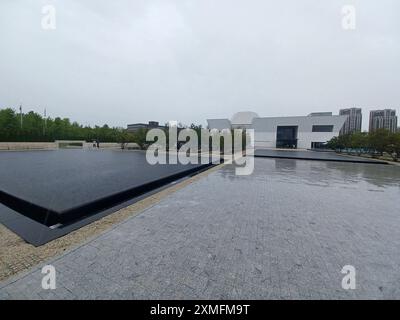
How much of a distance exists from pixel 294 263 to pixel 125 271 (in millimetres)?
2307

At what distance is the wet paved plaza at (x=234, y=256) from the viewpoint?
232 centimetres

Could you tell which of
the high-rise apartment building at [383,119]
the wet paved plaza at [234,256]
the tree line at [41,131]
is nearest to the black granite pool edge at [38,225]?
the wet paved plaza at [234,256]

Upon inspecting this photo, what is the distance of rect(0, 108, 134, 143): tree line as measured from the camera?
30344mm

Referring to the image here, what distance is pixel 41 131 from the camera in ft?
123

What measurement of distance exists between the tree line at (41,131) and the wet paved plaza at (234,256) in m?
30.4

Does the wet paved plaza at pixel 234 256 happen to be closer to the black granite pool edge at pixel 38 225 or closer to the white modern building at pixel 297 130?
the black granite pool edge at pixel 38 225

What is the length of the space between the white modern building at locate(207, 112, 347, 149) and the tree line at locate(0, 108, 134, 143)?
31657 millimetres

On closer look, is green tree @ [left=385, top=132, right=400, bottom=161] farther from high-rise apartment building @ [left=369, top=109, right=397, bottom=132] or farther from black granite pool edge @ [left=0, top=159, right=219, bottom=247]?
high-rise apartment building @ [left=369, top=109, right=397, bottom=132]

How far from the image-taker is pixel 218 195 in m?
6.62

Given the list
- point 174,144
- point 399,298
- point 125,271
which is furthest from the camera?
point 174,144

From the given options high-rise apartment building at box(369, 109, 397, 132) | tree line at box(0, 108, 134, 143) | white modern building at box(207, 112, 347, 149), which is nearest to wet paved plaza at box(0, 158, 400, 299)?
tree line at box(0, 108, 134, 143)

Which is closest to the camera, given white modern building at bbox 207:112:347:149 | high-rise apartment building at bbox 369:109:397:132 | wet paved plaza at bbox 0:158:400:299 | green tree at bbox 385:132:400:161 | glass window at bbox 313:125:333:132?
wet paved plaza at bbox 0:158:400:299

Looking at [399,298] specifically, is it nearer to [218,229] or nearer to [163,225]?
[218,229]

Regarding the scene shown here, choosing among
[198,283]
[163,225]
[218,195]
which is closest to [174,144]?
[218,195]
